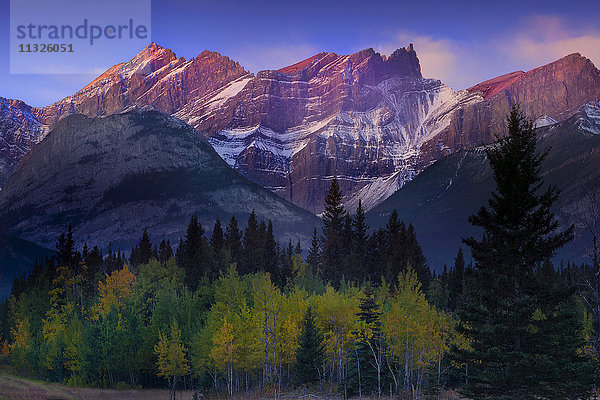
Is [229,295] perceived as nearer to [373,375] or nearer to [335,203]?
[373,375]

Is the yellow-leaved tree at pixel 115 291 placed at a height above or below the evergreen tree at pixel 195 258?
below

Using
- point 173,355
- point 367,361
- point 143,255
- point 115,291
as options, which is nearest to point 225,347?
point 173,355

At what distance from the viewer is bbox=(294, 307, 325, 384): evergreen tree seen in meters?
65.4

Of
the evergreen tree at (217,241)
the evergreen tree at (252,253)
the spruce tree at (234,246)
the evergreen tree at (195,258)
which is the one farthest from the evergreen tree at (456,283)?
the evergreen tree at (217,241)

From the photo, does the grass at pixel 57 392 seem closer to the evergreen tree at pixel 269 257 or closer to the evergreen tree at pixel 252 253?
the evergreen tree at pixel 269 257

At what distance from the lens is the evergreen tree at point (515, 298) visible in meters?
36.7

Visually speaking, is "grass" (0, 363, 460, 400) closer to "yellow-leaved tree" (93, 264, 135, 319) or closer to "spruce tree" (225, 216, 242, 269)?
"yellow-leaved tree" (93, 264, 135, 319)

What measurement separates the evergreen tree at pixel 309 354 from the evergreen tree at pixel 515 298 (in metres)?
27.6

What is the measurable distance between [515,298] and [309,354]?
107 feet

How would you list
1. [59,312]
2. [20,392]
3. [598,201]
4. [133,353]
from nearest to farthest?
[598,201], [20,392], [133,353], [59,312]

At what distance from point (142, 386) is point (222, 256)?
36690 mm

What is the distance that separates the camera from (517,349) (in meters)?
37.6

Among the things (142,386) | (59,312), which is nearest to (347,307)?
(142,386)

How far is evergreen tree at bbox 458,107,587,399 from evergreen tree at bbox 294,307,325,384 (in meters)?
27.6
